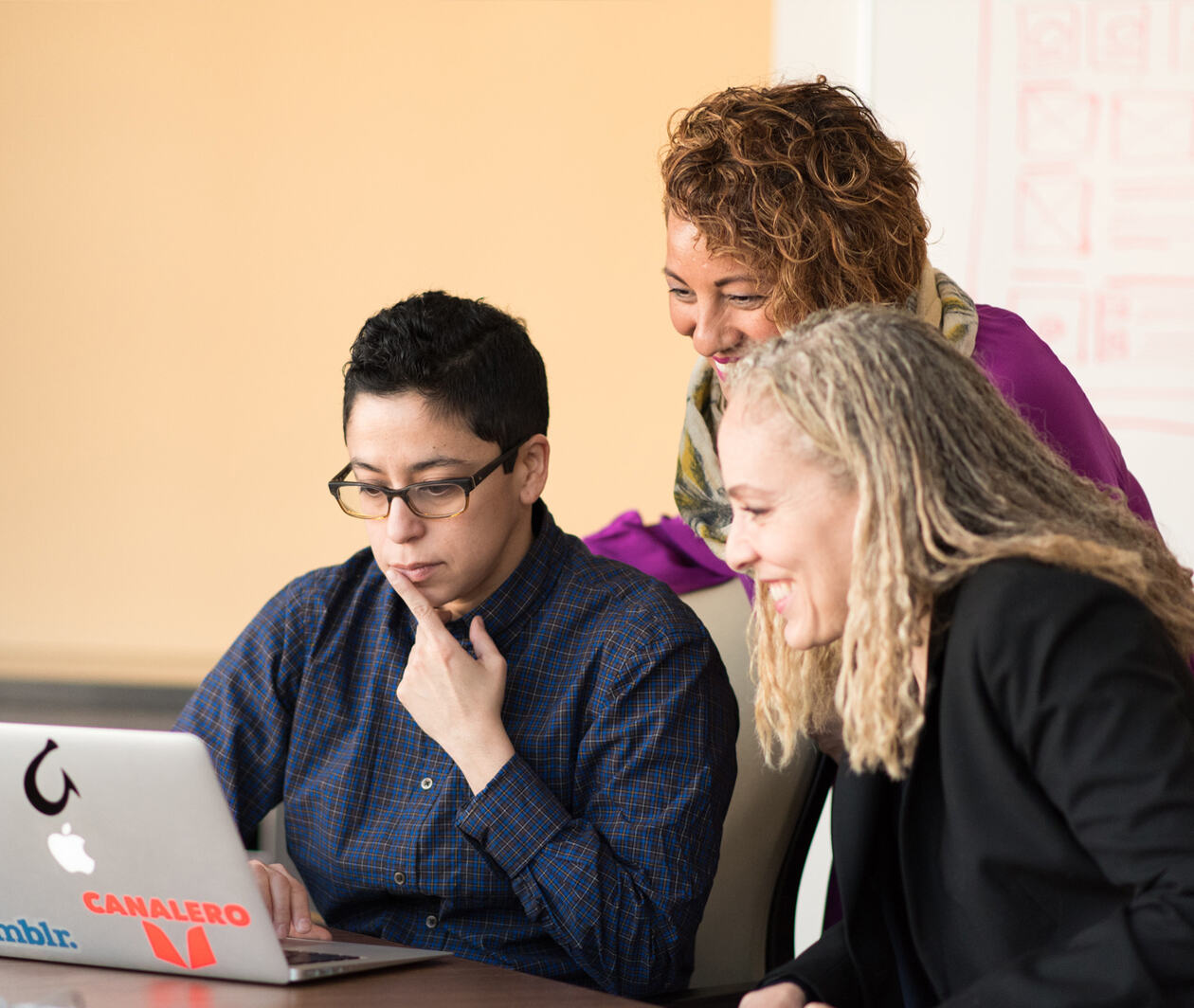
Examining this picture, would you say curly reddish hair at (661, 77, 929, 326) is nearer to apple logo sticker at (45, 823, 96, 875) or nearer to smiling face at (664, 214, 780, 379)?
smiling face at (664, 214, 780, 379)

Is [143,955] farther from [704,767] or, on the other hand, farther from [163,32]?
[163,32]

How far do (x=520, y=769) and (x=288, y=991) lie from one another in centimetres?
34

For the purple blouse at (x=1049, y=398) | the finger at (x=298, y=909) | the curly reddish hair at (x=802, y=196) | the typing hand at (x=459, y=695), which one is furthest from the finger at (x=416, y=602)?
the purple blouse at (x=1049, y=398)

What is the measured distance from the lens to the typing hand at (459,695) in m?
1.45

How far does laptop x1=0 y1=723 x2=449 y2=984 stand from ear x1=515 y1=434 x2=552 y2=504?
607 millimetres

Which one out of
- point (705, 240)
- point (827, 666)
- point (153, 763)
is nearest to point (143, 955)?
point (153, 763)

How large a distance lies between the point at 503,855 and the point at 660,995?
24 cm

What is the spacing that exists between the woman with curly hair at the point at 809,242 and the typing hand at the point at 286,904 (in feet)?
2.49

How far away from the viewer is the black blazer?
951 mm

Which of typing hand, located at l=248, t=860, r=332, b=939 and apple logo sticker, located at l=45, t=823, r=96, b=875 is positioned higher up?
apple logo sticker, located at l=45, t=823, r=96, b=875

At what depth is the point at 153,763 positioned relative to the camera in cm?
114

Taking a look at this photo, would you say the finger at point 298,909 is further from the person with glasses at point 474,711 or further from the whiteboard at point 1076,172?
the whiteboard at point 1076,172

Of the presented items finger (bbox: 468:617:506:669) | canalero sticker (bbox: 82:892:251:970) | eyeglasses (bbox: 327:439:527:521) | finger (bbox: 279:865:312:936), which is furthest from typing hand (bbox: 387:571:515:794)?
canalero sticker (bbox: 82:892:251:970)

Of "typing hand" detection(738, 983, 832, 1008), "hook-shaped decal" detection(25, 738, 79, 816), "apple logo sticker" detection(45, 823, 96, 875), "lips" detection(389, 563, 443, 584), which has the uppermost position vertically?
"lips" detection(389, 563, 443, 584)
